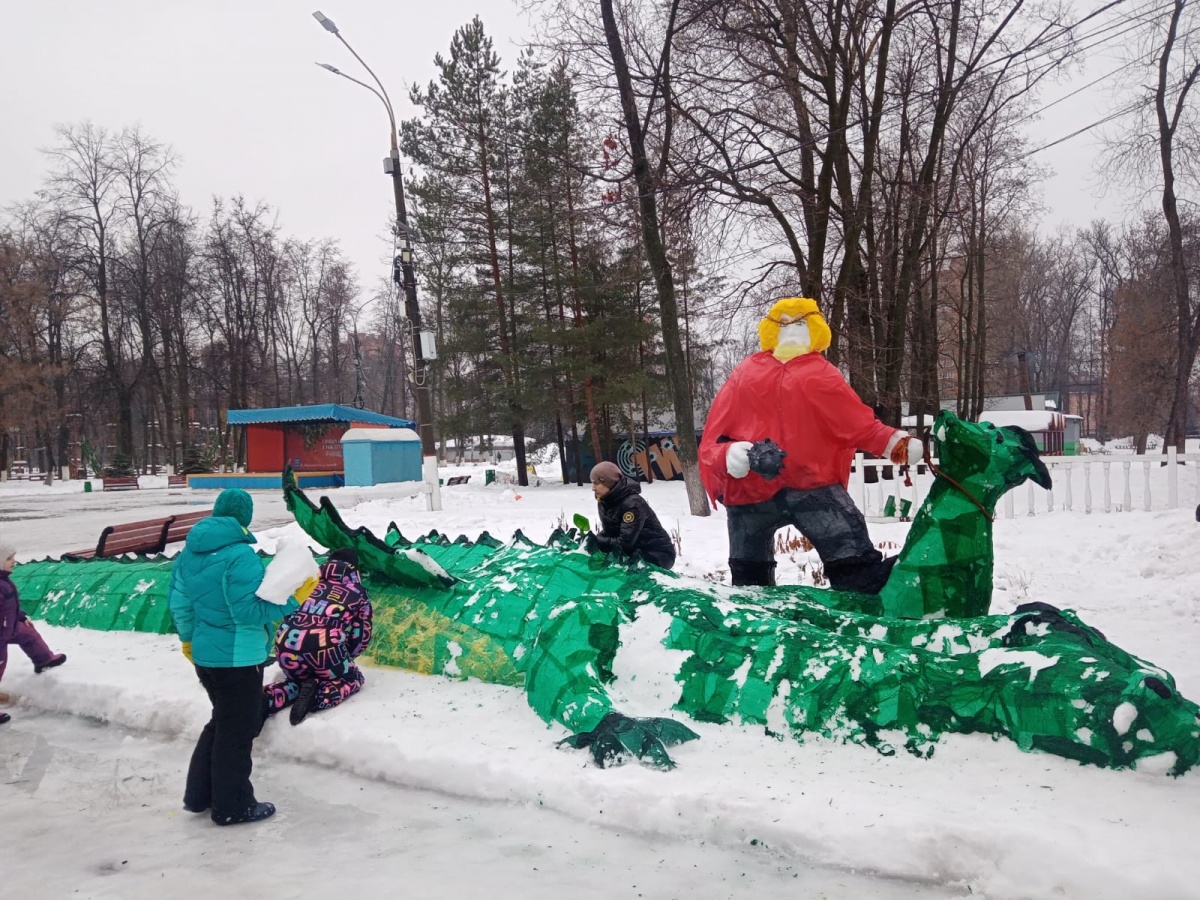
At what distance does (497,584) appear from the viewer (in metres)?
4.36

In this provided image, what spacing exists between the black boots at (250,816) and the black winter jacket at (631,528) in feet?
7.51

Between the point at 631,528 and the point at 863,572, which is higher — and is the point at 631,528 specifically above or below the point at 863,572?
above

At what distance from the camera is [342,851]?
292 cm

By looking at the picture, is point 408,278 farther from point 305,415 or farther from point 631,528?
point 305,415

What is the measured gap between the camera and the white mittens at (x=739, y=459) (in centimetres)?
390

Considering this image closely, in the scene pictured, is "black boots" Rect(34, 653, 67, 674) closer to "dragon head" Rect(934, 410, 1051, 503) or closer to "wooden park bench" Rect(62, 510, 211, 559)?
"wooden park bench" Rect(62, 510, 211, 559)

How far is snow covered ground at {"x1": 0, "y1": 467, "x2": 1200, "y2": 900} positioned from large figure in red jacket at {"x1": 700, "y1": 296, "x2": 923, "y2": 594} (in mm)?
1048

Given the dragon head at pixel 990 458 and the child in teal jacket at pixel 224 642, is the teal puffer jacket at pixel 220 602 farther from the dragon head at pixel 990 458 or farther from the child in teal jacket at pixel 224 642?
the dragon head at pixel 990 458

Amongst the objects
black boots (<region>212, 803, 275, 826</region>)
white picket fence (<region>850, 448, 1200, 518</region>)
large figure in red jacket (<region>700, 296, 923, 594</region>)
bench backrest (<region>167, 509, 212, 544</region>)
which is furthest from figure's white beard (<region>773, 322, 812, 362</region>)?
bench backrest (<region>167, 509, 212, 544</region>)

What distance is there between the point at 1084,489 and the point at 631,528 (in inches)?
280

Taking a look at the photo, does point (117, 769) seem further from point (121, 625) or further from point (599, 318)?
point (599, 318)

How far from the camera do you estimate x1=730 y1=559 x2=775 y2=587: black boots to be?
14.1 feet

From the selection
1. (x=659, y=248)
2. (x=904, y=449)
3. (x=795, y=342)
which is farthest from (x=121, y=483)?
(x=904, y=449)

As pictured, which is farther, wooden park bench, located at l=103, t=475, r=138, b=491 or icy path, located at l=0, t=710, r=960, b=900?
wooden park bench, located at l=103, t=475, r=138, b=491
